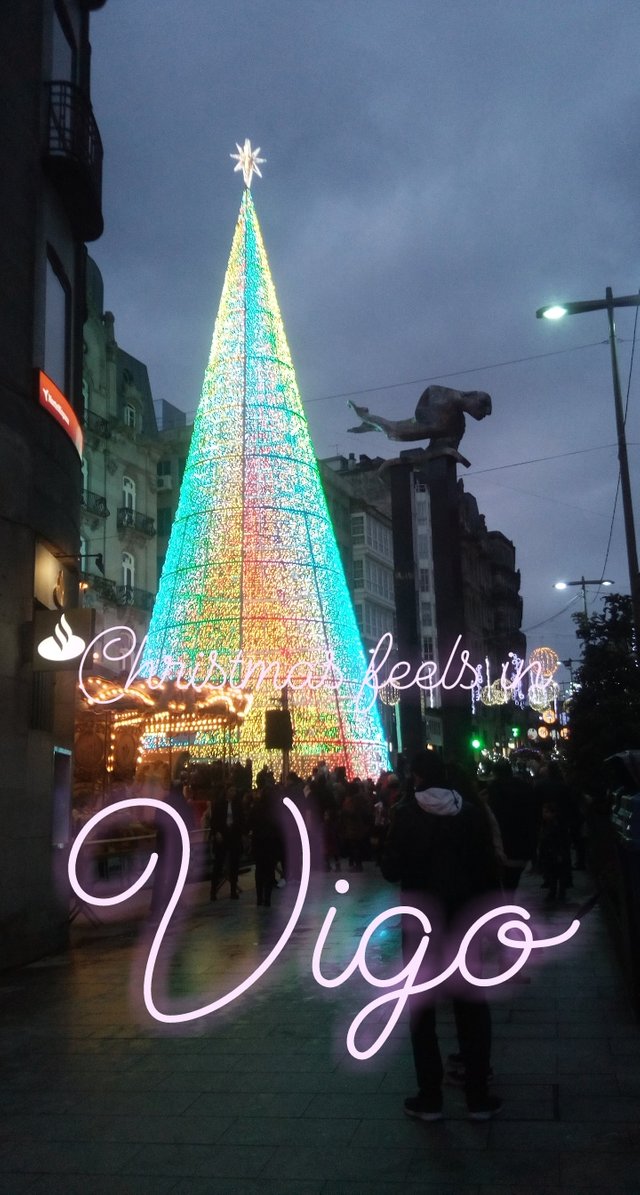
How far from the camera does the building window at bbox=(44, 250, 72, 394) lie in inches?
516

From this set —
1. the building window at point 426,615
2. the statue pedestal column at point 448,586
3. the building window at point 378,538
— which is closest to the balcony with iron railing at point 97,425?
the statue pedestal column at point 448,586

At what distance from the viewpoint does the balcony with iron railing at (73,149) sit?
12914 mm

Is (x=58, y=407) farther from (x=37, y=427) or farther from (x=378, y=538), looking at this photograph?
(x=378, y=538)

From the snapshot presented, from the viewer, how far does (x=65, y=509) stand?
13.2 m

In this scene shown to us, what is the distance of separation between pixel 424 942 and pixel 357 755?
1910 cm

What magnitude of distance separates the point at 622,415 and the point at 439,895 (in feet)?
51.4

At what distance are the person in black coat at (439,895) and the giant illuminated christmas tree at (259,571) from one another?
17276 mm

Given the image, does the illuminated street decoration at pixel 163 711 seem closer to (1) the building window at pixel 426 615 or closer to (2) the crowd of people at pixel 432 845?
(2) the crowd of people at pixel 432 845

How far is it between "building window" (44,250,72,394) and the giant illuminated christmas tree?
34.2ft

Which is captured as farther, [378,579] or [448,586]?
[378,579]

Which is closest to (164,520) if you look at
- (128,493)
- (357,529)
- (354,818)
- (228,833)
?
(128,493)

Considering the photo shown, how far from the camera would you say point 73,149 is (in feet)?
42.7

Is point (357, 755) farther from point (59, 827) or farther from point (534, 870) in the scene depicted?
point (59, 827)

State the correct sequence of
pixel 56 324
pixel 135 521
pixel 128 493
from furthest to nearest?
pixel 128 493, pixel 135 521, pixel 56 324
